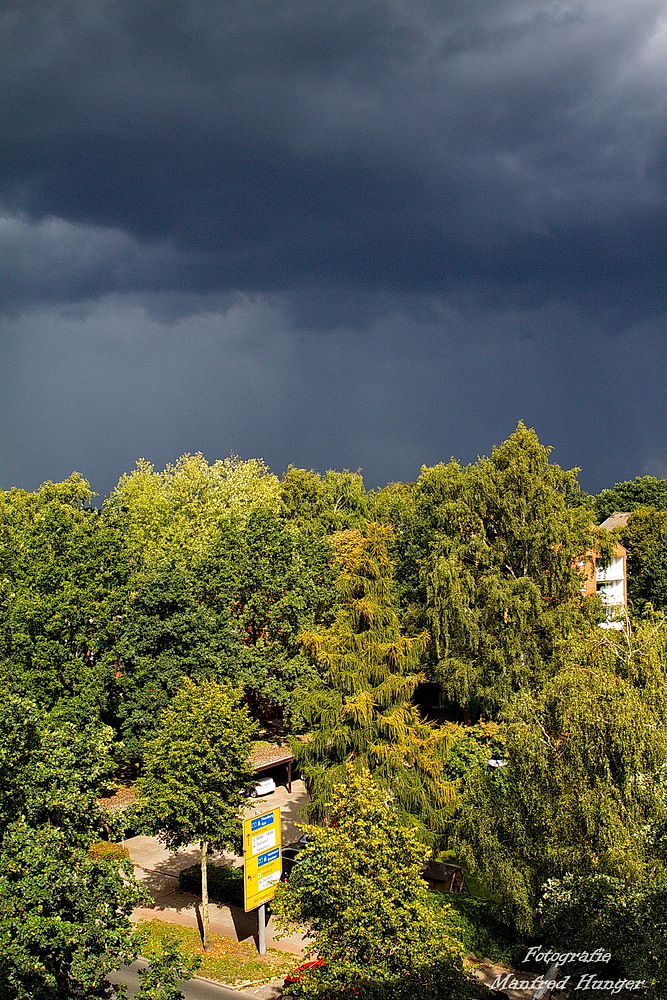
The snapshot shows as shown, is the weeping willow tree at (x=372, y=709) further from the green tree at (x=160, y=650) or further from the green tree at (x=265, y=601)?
the green tree at (x=265, y=601)

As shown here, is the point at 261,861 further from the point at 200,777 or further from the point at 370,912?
the point at 370,912

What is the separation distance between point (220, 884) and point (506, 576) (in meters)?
22.8

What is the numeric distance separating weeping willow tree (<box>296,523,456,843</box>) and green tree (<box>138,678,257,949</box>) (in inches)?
123


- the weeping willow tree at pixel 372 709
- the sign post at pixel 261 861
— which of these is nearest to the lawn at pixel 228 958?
Answer: the sign post at pixel 261 861

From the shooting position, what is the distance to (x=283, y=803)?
3700 cm

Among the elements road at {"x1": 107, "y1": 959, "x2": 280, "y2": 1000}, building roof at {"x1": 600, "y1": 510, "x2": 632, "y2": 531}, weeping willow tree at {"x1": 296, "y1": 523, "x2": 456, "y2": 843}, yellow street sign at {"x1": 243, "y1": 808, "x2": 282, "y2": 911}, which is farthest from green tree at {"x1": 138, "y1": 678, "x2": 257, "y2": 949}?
building roof at {"x1": 600, "y1": 510, "x2": 632, "y2": 531}

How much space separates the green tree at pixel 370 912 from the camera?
1464cm

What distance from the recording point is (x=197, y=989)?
2167cm

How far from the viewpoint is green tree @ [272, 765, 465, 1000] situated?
14.6 meters

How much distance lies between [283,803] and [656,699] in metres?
22.2

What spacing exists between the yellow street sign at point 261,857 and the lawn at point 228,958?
5.47 feet

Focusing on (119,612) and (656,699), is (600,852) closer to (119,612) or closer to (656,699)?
(656,699)

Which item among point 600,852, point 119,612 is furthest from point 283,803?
point 600,852

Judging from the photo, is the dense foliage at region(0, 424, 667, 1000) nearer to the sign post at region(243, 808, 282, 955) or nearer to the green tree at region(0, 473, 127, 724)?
the green tree at region(0, 473, 127, 724)
